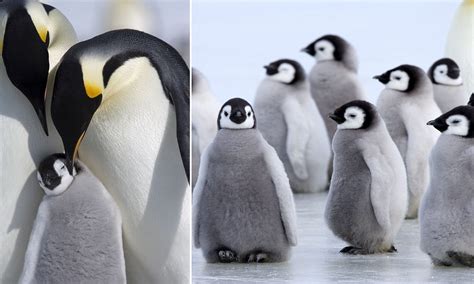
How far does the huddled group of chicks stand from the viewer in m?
3.66

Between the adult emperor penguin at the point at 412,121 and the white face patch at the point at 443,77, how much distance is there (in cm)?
4

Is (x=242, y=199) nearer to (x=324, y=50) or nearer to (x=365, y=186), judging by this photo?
(x=365, y=186)

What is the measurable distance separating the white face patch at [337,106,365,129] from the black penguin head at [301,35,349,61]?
0.36 meters

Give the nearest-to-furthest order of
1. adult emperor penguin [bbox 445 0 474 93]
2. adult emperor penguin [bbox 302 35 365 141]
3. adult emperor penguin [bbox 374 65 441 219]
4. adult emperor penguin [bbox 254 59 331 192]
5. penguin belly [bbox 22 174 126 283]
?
penguin belly [bbox 22 174 126 283] < adult emperor penguin [bbox 445 0 474 93] < adult emperor penguin [bbox 374 65 441 219] < adult emperor penguin [bbox 302 35 365 141] < adult emperor penguin [bbox 254 59 331 192]

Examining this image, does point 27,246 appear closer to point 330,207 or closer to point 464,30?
point 330,207

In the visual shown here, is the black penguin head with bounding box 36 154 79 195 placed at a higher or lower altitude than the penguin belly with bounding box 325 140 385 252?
higher

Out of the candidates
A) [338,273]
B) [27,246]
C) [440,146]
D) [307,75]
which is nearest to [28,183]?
[27,246]

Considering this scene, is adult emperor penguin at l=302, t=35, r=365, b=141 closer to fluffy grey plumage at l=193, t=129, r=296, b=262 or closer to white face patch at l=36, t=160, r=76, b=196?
fluffy grey plumage at l=193, t=129, r=296, b=262

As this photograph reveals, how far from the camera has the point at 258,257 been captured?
3.80 metres

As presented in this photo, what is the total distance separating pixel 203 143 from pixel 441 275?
1235mm

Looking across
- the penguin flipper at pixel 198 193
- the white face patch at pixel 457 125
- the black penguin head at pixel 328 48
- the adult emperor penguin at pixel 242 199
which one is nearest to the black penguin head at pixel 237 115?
the adult emperor penguin at pixel 242 199

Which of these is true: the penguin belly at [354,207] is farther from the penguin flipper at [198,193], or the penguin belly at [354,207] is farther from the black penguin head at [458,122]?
the penguin flipper at [198,193]

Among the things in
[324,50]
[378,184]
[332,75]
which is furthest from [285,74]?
[378,184]

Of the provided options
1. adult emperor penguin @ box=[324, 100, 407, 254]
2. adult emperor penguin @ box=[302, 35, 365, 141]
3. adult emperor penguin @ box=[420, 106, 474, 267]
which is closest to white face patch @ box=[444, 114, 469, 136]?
adult emperor penguin @ box=[420, 106, 474, 267]
